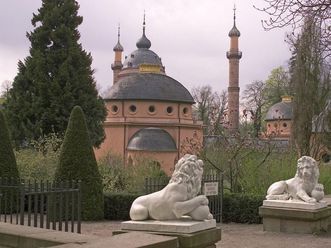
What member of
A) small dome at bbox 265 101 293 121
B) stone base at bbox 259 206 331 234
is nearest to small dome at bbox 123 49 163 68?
small dome at bbox 265 101 293 121

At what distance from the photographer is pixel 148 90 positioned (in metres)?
44.4

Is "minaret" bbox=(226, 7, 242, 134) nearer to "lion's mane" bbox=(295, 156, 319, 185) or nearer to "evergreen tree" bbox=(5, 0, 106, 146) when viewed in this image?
"evergreen tree" bbox=(5, 0, 106, 146)

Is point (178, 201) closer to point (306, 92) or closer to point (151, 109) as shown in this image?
point (306, 92)

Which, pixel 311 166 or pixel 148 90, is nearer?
pixel 311 166

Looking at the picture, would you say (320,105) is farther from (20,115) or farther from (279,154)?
(20,115)

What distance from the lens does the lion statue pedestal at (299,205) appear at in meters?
11.3

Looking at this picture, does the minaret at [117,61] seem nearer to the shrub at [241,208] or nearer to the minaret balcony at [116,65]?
the minaret balcony at [116,65]

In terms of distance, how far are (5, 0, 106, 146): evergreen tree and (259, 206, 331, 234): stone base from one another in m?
19.7

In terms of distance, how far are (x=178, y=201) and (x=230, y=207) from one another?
31.8ft

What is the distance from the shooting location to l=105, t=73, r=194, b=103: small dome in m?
44.3

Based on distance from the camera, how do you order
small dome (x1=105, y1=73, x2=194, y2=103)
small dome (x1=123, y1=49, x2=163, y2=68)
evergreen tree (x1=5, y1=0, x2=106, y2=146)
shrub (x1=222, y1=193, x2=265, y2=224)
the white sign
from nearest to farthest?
the white sign
shrub (x1=222, y1=193, x2=265, y2=224)
evergreen tree (x1=5, y1=0, x2=106, y2=146)
small dome (x1=105, y1=73, x2=194, y2=103)
small dome (x1=123, y1=49, x2=163, y2=68)

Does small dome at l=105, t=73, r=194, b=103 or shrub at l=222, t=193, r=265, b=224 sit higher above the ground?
small dome at l=105, t=73, r=194, b=103

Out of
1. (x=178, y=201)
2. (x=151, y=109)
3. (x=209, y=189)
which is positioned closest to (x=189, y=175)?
(x=178, y=201)

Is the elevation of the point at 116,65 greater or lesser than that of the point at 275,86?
greater
